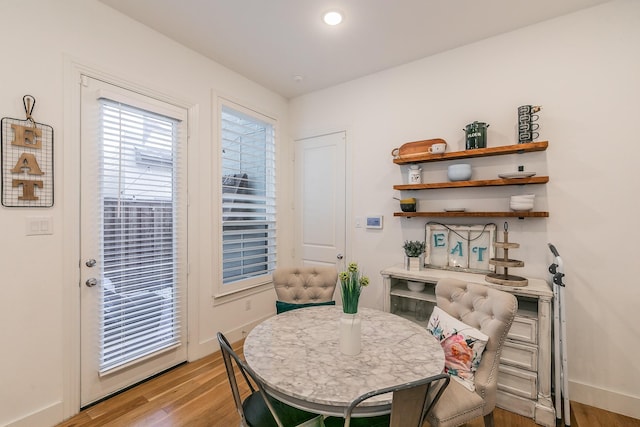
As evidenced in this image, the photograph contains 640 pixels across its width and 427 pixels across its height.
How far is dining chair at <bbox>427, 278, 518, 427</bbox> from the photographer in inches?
56.0

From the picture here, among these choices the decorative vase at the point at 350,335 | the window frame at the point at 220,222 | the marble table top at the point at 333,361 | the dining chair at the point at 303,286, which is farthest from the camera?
the window frame at the point at 220,222

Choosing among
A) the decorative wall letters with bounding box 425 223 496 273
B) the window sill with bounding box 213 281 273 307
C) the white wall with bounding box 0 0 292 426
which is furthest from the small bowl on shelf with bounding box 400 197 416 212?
the white wall with bounding box 0 0 292 426

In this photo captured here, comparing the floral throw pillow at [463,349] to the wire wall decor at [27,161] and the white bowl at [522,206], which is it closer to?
the white bowl at [522,206]

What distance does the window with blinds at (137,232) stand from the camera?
85.3 inches

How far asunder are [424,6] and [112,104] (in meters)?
2.48

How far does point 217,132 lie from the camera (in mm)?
2971

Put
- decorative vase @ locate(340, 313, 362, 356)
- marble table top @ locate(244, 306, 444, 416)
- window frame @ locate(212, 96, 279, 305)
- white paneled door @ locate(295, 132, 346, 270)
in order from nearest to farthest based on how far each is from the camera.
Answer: marble table top @ locate(244, 306, 444, 416), decorative vase @ locate(340, 313, 362, 356), window frame @ locate(212, 96, 279, 305), white paneled door @ locate(295, 132, 346, 270)

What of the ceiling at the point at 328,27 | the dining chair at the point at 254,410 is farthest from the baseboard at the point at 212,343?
the ceiling at the point at 328,27

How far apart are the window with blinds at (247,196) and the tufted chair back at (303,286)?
35.6 inches

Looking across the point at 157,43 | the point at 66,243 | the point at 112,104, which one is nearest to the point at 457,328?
the point at 66,243

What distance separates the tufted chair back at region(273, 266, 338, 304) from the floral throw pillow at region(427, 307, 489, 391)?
1025 millimetres

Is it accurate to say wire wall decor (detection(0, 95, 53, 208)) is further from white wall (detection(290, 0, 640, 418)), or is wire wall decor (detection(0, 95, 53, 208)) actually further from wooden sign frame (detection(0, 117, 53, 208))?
white wall (detection(290, 0, 640, 418))

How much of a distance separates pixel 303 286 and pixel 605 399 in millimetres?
2367

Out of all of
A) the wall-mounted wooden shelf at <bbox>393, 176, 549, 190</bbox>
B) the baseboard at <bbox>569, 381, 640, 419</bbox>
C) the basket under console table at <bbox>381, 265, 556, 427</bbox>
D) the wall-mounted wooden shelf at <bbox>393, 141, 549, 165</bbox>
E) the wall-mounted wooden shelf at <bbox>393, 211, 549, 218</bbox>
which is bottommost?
the baseboard at <bbox>569, 381, 640, 419</bbox>
